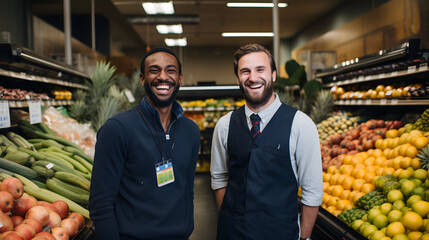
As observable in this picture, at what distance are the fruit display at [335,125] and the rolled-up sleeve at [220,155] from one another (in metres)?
3.23

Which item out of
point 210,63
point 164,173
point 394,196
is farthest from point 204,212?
point 210,63

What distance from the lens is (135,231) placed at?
1.47 meters

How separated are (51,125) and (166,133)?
2847mm

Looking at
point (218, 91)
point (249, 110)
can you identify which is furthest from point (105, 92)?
point (249, 110)

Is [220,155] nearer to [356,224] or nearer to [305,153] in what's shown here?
[305,153]

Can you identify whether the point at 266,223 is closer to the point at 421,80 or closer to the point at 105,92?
the point at 421,80

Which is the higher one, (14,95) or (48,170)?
(14,95)

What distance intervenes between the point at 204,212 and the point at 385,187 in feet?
7.37

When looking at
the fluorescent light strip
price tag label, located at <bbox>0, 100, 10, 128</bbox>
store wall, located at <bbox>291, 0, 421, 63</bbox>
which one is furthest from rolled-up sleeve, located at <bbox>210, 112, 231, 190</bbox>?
the fluorescent light strip

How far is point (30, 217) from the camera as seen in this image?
1.87 m

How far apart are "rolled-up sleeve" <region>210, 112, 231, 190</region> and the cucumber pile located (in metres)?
1.10

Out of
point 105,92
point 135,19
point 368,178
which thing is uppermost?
point 135,19

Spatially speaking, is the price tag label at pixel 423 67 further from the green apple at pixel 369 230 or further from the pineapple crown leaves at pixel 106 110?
the pineapple crown leaves at pixel 106 110

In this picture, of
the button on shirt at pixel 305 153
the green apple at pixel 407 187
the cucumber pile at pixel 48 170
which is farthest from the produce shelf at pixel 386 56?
the cucumber pile at pixel 48 170
